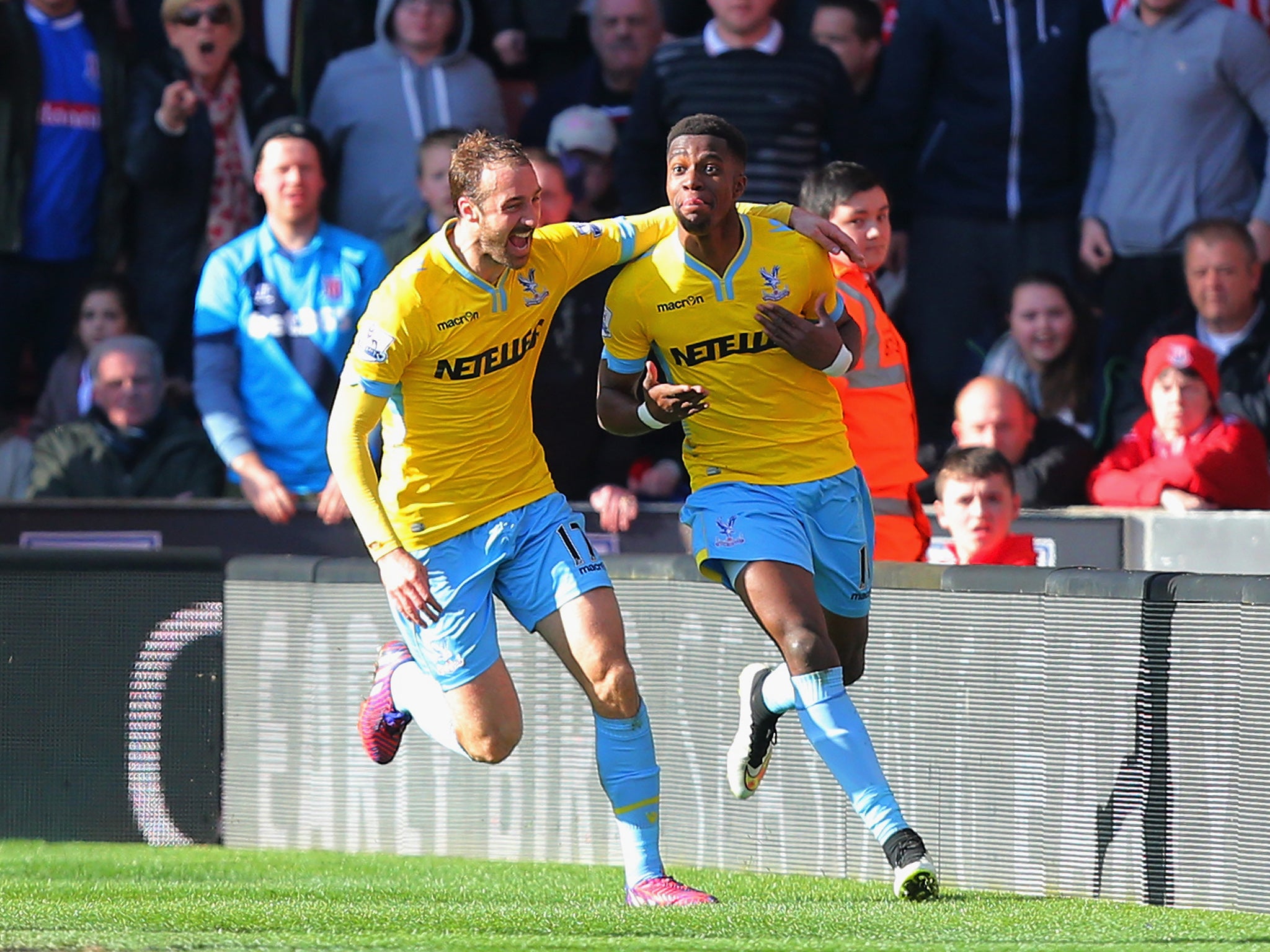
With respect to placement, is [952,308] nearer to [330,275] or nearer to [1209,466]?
[1209,466]

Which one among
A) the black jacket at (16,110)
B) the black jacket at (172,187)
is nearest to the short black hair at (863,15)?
the black jacket at (172,187)

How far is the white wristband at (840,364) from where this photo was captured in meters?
6.27

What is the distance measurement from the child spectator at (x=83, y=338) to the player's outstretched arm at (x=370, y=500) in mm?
3950

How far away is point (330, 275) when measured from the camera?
8.98m

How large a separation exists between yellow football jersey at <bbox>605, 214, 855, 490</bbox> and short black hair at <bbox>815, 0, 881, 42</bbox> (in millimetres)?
3904

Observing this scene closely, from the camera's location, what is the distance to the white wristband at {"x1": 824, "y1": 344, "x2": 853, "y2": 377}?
247 inches

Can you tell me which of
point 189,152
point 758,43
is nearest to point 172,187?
point 189,152

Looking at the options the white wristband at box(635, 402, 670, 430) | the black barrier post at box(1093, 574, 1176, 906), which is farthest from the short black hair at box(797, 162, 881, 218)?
the black barrier post at box(1093, 574, 1176, 906)

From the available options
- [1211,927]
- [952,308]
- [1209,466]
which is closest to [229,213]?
[952,308]

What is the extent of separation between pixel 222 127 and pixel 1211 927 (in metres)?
6.53

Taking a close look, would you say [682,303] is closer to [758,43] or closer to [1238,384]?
[758,43]

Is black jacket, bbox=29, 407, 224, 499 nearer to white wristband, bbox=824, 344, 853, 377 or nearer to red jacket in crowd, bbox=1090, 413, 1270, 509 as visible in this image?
white wristband, bbox=824, 344, 853, 377

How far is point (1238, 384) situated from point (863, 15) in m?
2.71

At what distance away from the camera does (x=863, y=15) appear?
10.0m
